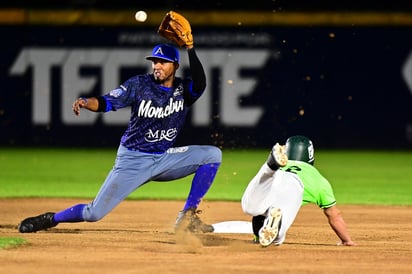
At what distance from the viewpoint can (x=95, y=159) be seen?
19547mm

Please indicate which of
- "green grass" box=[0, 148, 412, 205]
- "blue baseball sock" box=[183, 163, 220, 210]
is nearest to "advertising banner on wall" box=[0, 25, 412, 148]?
"green grass" box=[0, 148, 412, 205]

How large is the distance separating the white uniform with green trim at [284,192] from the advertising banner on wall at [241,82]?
497 inches

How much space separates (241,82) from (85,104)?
13112 mm

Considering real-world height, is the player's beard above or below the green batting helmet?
above

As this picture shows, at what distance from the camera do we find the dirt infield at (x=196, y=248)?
7.59 metres

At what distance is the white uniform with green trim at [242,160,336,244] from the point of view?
27.2 feet

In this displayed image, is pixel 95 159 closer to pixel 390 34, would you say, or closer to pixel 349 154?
pixel 349 154

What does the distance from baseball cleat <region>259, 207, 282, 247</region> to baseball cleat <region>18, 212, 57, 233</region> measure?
212cm

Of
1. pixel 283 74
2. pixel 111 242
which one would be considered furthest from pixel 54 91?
pixel 111 242

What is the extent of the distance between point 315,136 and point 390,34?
2.65m

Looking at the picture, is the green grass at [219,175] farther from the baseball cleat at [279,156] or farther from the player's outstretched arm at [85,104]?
the baseball cleat at [279,156]

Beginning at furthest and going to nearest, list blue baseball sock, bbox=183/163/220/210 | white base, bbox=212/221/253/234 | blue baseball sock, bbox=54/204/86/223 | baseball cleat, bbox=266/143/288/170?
white base, bbox=212/221/253/234
blue baseball sock, bbox=183/163/220/210
blue baseball sock, bbox=54/204/86/223
baseball cleat, bbox=266/143/288/170

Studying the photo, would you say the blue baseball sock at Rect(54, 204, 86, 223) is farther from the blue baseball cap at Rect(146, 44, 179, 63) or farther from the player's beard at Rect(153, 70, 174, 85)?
the blue baseball cap at Rect(146, 44, 179, 63)

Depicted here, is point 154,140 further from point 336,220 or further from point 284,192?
point 336,220
